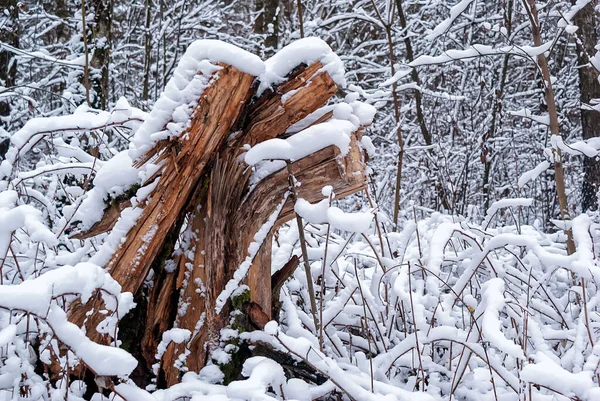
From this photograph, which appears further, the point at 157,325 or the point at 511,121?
the point at 511,121

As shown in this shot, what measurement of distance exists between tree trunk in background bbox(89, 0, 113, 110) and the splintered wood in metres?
3.43

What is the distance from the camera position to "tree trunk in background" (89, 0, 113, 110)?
5.07m

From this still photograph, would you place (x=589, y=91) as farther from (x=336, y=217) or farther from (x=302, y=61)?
(x=336, y=217)

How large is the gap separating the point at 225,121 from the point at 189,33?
770 cm

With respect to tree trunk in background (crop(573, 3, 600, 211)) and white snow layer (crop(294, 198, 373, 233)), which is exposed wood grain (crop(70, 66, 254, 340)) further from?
tree trunk in background (crop(573, 3, 600, 211))

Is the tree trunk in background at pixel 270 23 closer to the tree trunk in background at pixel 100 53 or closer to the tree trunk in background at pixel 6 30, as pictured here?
the tree trunk in background at pixel 100 53

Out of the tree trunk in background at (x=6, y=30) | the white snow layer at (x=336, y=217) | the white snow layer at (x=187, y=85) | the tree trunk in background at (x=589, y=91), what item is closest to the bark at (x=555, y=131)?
the tree trunk in background at (x=589, y=91)

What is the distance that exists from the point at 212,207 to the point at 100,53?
3.89 metres

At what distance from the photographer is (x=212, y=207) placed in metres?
1.92

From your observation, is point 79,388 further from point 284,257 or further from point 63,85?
point 63,85

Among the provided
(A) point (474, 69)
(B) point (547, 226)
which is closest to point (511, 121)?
(A) point (474, 69)

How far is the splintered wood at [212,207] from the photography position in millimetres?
1852

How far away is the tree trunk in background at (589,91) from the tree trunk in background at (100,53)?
15.3 ft

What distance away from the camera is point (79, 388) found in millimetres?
1786
